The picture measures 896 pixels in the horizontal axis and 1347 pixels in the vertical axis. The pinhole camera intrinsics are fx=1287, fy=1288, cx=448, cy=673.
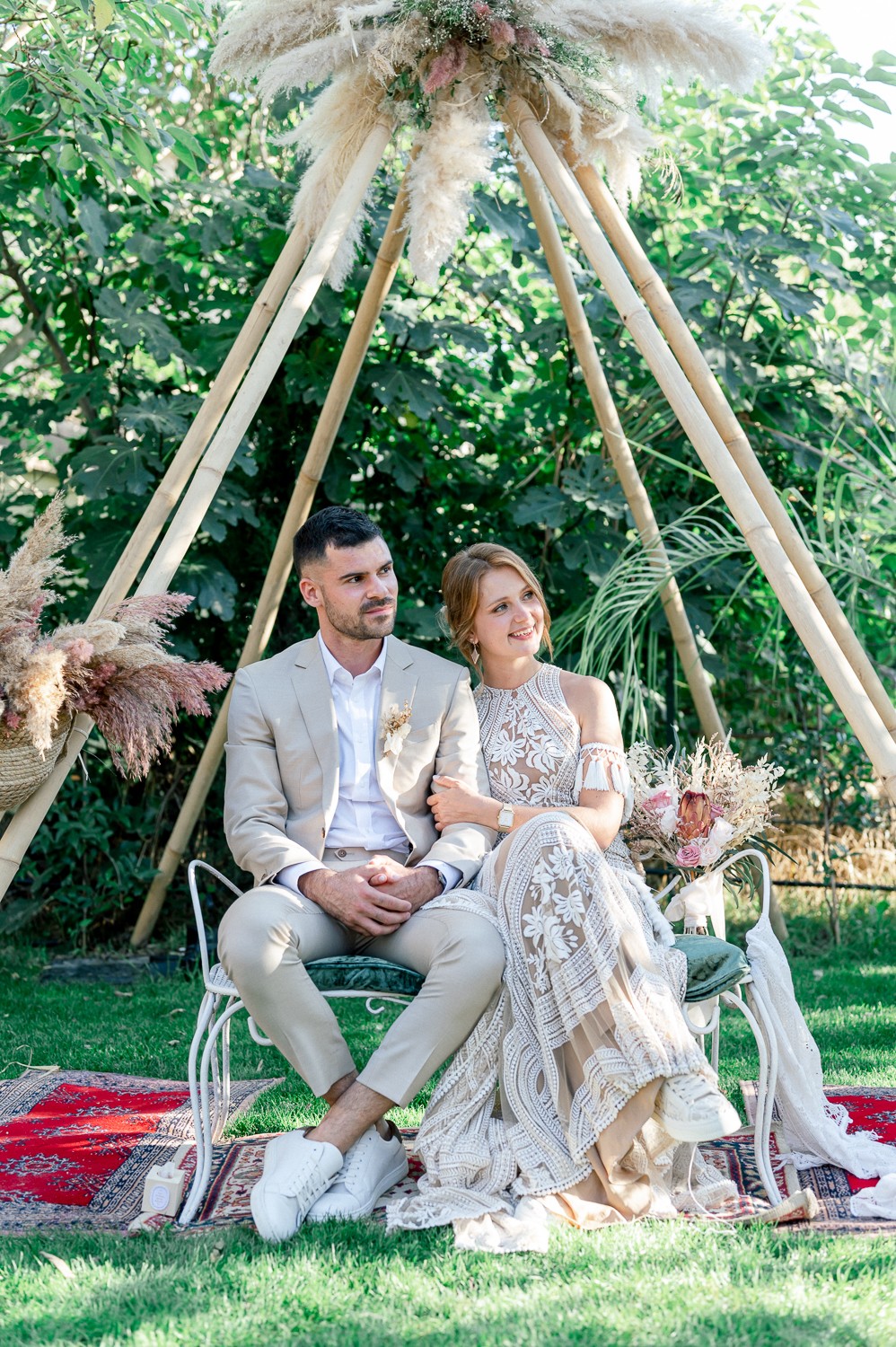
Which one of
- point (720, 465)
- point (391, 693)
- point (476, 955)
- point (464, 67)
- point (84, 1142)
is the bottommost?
point (84, 1142)

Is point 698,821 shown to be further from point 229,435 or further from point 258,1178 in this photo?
point 229,435

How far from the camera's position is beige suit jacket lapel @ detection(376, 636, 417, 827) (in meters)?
2.98

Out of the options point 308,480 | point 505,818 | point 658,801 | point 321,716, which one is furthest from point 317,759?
point 308,480

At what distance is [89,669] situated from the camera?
9.00ft

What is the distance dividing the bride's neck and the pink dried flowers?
69cm

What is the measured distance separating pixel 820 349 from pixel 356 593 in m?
2.35

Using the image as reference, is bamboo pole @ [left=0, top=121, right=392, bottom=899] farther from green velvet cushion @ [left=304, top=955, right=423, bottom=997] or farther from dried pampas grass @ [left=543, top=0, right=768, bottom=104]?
green velvet cushion @ [left=304, top=955, right=423, bottom=997]

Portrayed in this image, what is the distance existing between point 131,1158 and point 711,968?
1.37 metres

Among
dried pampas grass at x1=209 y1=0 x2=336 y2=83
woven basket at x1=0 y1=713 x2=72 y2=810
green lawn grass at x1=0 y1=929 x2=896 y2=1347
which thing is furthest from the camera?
dried pampas grass at x1=209 y1=0 x2=336 y2=83

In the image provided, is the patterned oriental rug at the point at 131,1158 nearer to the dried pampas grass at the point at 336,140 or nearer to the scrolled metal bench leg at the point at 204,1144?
the scrolled metal bench leg at the point at 204,1144

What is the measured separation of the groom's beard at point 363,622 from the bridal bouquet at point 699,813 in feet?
2.25

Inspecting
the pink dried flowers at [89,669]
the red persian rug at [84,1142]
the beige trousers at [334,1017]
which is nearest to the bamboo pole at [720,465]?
the beige trousers at [334,1017]

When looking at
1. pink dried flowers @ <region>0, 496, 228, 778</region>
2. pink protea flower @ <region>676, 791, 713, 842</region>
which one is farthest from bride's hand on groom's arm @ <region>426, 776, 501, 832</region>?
pink dried flowers @ <region>0, 496, 228, 778</region>

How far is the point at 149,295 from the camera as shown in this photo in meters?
4.86
